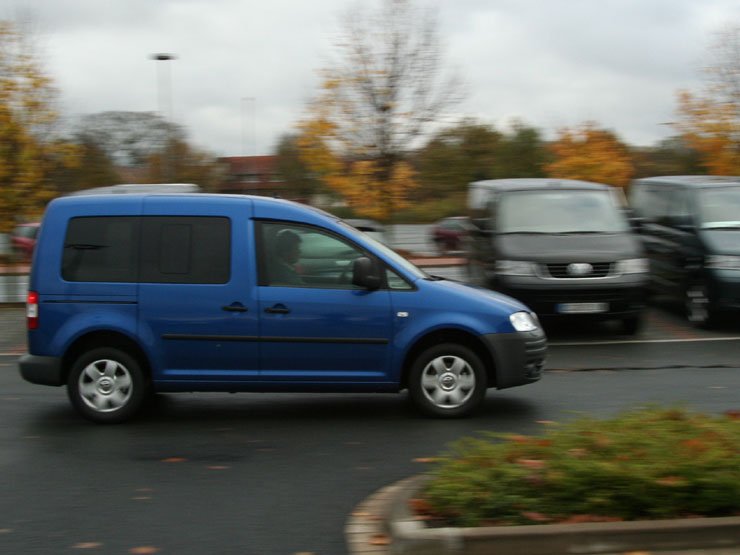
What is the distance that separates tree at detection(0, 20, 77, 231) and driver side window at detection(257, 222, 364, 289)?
11262 millimetres

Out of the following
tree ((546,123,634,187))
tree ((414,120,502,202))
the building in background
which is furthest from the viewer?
the building in background

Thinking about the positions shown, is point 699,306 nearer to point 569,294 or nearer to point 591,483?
point 569,294

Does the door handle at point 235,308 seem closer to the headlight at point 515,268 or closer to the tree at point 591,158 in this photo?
the headlight at point 515,268

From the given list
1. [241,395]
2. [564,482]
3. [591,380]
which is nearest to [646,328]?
[591,380]

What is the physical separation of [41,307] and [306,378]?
7.24 feet

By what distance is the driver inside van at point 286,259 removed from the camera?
809cm

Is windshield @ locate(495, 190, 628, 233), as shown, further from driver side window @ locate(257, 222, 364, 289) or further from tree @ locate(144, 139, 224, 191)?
tree @ locate(144, 139, 224, 191)

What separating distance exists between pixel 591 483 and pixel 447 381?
3223 mm

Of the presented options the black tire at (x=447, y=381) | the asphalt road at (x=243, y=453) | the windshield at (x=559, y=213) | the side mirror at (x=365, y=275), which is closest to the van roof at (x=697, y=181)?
the windshield at (x=559, y=213)

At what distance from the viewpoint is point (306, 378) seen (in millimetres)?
8062

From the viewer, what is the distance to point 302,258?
8.14 m

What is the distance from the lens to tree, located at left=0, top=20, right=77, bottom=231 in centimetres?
1803

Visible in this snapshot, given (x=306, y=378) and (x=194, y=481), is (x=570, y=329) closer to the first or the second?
(x=306, y=378)

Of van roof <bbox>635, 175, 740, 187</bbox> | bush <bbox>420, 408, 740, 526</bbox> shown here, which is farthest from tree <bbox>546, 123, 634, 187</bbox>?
bush <bbox>420, 408, 740, 526</bbox>
